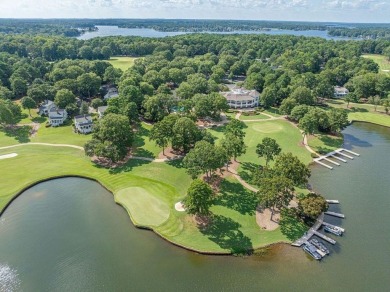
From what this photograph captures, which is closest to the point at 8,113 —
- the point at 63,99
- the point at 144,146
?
the point at 63,99

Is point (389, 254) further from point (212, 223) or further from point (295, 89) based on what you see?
point (295, 89)

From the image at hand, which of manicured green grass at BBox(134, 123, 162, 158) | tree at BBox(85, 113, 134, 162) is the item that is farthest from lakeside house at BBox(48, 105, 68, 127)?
manicured green grass at BBox(134, 123, 162, 158)

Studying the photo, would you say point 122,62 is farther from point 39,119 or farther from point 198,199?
point 198,199

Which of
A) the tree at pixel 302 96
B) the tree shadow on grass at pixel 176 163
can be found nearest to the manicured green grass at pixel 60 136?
the tree shadow on grass at pixel 176 163

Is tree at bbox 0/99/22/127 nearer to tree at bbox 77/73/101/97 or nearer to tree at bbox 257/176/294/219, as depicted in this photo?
tree at bbox 77/73/101/97

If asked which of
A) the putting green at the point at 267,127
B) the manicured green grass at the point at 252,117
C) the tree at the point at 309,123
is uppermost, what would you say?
the tree at the point at 309,123

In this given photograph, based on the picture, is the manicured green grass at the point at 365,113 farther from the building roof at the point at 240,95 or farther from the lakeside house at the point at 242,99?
the building roof at the point at 240,95

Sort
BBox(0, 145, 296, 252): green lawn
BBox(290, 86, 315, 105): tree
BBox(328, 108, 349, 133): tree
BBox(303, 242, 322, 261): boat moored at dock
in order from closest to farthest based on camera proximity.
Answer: BBox(303, 242, 322, 261): boat moored at dock < BBox(0, 145, 296, 252): green lawn < BBox(328, 108, 349, 133): tree < BBox(290, 86, 315, 105): tree
